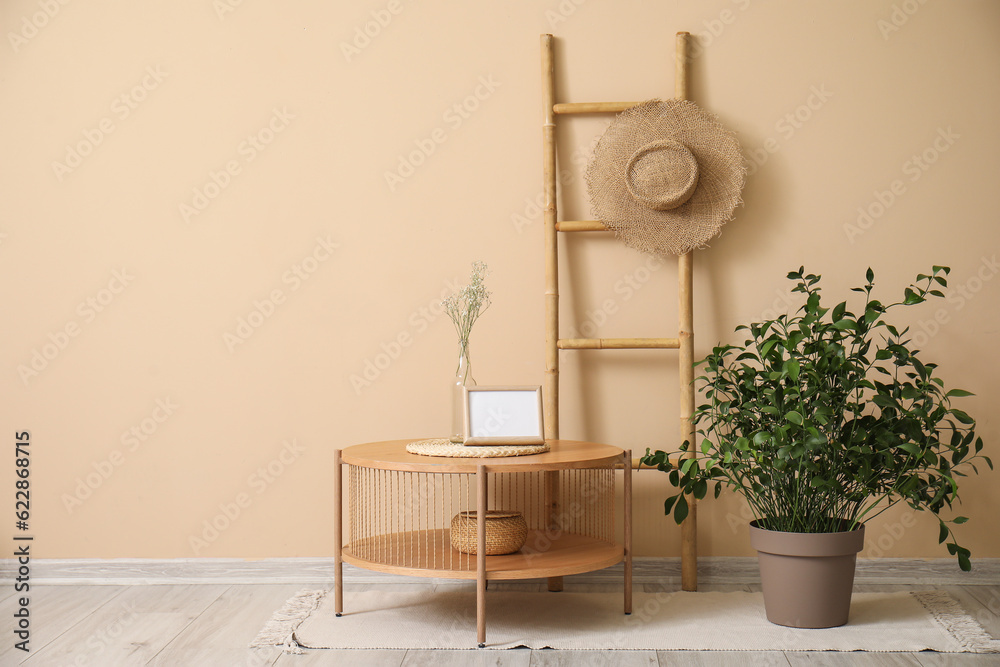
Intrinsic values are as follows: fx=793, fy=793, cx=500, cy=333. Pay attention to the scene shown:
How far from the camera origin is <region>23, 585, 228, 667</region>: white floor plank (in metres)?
1.81

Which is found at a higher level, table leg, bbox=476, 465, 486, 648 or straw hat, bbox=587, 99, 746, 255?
straw hat, bbox=587, 99, 746, 255

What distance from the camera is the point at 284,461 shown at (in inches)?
95.2

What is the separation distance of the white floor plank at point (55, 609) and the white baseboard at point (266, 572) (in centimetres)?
4

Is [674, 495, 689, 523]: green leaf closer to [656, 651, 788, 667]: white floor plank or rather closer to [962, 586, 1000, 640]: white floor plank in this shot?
[656, 651, 788, 667]: white floor plank

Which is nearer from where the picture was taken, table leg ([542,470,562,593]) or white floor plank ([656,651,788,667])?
white floor plank ([656,651,788,667])

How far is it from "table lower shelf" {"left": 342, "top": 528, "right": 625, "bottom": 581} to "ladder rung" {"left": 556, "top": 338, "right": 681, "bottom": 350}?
537mm

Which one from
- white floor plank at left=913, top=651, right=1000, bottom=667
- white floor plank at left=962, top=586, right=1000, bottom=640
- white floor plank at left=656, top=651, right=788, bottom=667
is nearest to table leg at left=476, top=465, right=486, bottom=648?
white floor plank at left=656, top=651, right=788, bottom=667

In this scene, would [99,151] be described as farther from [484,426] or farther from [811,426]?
[811,426]

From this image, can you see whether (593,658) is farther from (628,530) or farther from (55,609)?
(55,609)

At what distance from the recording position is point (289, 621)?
203 centimetres

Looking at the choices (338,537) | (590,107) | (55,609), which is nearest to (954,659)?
(338,537)

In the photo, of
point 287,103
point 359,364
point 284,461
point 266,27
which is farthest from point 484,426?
point 266,27

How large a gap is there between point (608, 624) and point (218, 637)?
0.97m

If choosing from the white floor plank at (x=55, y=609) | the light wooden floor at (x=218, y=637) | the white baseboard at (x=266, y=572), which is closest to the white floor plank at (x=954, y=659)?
the light wooden floor at (x=218, y=637)
